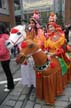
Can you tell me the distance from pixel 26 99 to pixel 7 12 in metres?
18.3

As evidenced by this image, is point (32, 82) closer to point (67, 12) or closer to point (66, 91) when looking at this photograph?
point (66, 91)

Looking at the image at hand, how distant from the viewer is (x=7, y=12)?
2125 cm

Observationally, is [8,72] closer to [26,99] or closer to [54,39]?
[26,99]

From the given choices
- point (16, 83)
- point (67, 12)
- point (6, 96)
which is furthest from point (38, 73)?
point (67, 12)

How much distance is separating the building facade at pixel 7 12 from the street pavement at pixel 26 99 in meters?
15.4

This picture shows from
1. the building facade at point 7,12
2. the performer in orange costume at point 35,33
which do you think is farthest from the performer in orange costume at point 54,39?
the building facade at point 7,12

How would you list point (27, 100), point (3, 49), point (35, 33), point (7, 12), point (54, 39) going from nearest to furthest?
point (3, 49)
point (27, 100)
point (54, 39)
point (35, 33)
point (7, 12)

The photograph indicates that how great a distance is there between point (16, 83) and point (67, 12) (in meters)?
26.0

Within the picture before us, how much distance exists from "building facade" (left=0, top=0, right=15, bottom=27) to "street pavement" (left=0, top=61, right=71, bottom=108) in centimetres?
1538

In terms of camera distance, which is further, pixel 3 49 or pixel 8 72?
pixel 8 72

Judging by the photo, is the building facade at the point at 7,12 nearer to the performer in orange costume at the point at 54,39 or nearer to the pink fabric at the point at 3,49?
the performer in orange costume at the point at 54,39

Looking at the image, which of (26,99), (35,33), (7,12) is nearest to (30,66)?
(26,99)

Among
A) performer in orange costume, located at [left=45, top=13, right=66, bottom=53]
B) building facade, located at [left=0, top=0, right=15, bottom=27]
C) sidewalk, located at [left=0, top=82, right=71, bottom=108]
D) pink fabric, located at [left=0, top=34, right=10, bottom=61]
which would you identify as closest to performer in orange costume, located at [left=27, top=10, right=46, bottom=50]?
performer in orange costume, located at [left=45, top=13, right=66, bottom=53]

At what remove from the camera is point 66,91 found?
4324 mm
